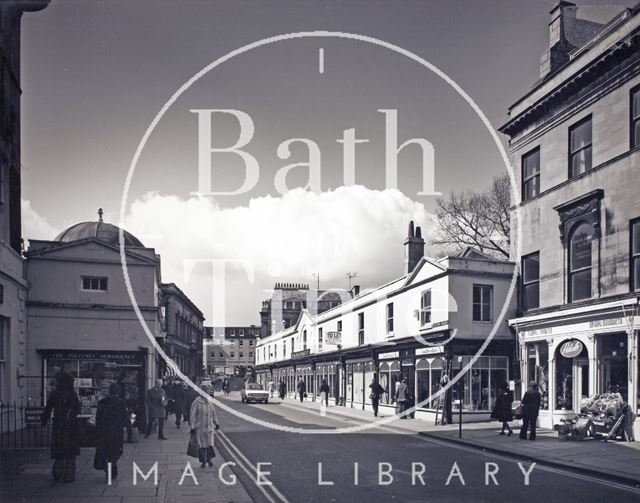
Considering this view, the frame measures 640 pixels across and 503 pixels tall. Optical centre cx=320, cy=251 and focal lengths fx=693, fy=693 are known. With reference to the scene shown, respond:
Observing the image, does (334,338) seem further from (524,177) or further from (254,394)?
(524,177)

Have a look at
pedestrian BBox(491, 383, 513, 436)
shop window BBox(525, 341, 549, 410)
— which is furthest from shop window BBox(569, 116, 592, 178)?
pedestrian BBox(491, 383, 513, 436)

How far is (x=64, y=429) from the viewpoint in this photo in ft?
35.7

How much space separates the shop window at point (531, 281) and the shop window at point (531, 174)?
229 centimetres

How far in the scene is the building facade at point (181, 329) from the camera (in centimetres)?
6894

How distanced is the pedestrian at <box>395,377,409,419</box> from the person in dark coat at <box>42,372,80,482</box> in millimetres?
19949

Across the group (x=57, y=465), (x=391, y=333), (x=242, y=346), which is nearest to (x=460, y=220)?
(x=391, y=333)

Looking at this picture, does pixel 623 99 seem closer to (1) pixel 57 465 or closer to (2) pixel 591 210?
(2) pixel 591 210

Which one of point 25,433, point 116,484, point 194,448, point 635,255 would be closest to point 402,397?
point 635,255

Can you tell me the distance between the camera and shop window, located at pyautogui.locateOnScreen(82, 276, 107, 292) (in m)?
21.6

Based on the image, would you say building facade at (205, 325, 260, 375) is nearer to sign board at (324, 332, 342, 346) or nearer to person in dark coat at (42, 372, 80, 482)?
sign board at (324, 332, 342, 346)

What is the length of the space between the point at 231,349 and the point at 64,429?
132 m

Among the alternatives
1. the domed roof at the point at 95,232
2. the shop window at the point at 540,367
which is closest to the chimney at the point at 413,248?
the shop window at the point at 540,367

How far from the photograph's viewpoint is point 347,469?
13.4 m

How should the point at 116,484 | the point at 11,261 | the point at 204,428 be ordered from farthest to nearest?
the point at 11,261 < the point at 204,428 < the point at 116,484
